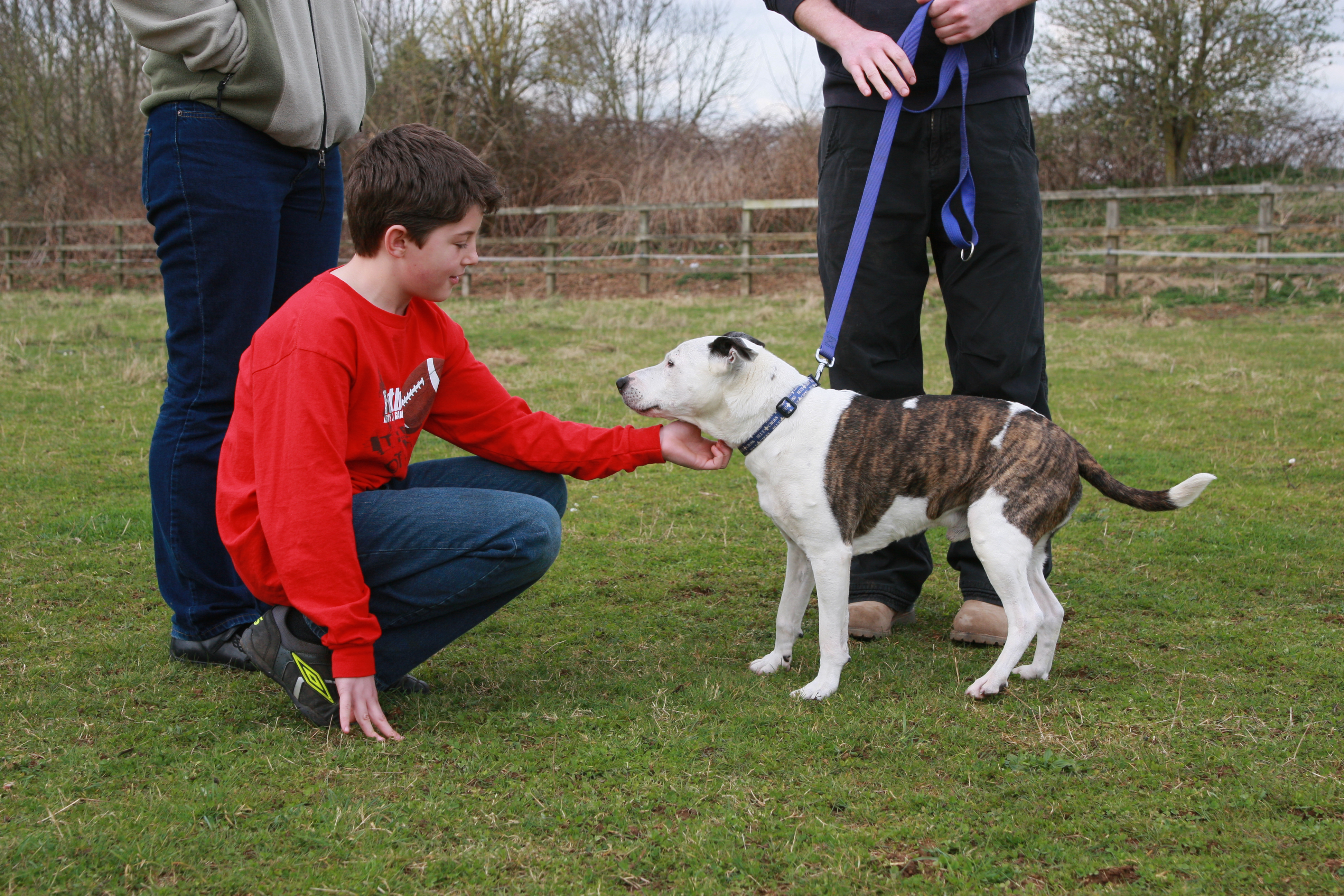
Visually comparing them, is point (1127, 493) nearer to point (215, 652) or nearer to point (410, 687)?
point (410, 687)

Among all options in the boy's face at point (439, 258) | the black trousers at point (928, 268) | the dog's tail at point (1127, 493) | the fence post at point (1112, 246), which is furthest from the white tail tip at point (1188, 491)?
the fence post at point (1112, 246)

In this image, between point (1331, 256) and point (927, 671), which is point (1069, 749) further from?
point (1331, 256)

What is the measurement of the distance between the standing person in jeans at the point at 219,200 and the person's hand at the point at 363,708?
82cm

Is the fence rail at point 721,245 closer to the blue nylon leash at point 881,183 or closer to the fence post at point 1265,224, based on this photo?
the fence post at point 1265,224

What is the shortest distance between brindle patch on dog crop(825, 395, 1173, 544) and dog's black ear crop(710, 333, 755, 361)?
1.22 feet

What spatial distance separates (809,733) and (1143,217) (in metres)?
20.1

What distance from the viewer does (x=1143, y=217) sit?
66.2ft

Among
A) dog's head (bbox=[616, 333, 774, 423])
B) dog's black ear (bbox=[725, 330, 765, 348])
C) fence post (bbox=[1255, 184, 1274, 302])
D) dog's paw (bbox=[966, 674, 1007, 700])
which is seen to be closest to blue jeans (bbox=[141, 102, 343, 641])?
dog's head (bbox=[616, 333, 774, 423])

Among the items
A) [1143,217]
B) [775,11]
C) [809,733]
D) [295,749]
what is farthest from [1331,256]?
[295,749]

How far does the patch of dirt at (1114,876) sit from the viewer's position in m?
2.16

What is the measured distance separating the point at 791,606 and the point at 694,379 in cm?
84

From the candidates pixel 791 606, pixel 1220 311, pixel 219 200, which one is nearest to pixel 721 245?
pixel 1220 311

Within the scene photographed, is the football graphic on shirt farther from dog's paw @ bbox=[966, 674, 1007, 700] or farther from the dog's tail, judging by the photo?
the dog's tail

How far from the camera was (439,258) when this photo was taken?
3.00m
